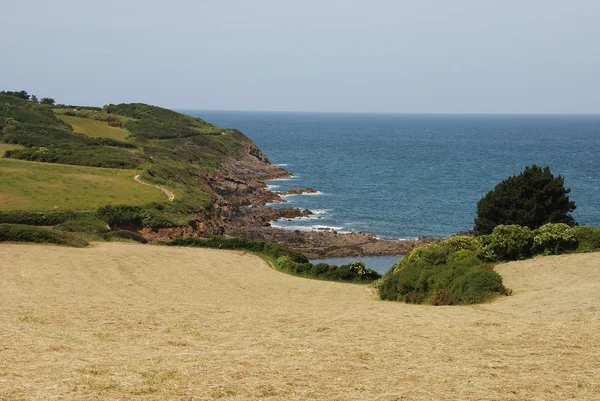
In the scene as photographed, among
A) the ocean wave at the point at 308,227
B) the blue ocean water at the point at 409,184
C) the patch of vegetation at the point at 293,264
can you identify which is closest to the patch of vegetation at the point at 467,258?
the patch of vegetation at the point at 293,264

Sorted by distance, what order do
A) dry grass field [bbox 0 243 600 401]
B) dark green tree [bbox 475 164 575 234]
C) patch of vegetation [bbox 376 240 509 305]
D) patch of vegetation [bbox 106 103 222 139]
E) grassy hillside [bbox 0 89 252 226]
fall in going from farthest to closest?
1. patch of vegetation [bbox 106 103 222 139]
2. grassy hillside [bbox 0 89 252 226]
3. dark green tree [bbox 475 164 575 234]
4. patch of vegetation [bbox 376 240 509 305]
5. dry grass field [bbox 0 243 600 401]

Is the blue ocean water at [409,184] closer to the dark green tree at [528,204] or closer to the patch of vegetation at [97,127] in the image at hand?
the dark green tree at [528,204]

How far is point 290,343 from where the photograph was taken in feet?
67.8

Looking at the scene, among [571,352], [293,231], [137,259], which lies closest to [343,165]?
[293,231]

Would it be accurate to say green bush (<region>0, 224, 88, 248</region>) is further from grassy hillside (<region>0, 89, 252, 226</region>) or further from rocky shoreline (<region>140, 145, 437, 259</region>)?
grassy hillside (<region>0, 89, 252, 226</region>)

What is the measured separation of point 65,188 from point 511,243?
52083 millimetres

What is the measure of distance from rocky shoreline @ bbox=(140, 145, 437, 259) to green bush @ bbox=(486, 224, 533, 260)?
29293mm

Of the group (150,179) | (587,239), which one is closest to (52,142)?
(150,179)

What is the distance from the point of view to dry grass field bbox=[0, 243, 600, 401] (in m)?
15.4

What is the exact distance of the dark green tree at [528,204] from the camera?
48906mm

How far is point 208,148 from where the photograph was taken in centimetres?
13350

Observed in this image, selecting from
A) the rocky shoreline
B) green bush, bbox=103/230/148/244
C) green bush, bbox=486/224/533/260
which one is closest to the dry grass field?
green bush, bbox=486/224/533/260

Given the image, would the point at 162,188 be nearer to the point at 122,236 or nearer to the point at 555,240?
the point at 122,236

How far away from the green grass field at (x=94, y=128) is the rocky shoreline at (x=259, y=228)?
24.6m
